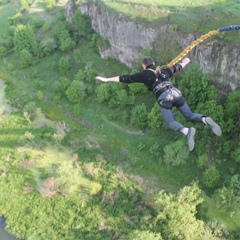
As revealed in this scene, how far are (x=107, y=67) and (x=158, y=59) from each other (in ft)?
25.4

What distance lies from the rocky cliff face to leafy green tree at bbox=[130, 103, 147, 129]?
21.1 ft

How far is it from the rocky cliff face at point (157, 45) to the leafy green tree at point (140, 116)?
644 centimetres

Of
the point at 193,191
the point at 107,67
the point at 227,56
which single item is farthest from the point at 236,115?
the point at 107,67

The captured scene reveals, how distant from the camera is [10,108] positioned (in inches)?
1486

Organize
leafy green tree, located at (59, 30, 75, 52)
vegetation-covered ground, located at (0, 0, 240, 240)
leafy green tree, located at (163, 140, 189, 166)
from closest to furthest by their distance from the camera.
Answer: vegetation-covered ground, located at (0, 0, 240, 240) < leafy green tree, located at (163, 140, 189, 166) < leafy green tree, located at (59, 30, 75, 52)

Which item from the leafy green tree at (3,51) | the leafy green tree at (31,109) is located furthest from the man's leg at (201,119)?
the leafy green tree at (3,51)

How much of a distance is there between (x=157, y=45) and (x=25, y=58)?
66.3ft

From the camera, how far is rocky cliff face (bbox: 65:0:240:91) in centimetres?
2814

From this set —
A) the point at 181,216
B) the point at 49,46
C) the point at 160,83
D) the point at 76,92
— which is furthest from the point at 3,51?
the point at 160,83

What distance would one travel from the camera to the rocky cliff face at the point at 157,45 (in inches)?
1108

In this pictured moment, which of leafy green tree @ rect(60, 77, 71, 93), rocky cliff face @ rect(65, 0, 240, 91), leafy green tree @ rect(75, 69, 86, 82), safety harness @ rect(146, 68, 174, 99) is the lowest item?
leafy green tree @ rect(60, 77, 71, 93)

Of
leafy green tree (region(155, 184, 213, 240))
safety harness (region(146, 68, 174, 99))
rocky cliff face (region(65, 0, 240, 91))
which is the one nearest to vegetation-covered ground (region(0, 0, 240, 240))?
A: leafy green tree (region(155, 184, 213, 240))

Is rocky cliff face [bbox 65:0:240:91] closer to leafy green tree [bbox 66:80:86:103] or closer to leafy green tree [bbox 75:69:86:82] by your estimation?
leafy green tree [bbox 75:69:86:82]

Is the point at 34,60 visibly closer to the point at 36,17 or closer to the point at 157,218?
the point at 36,17
